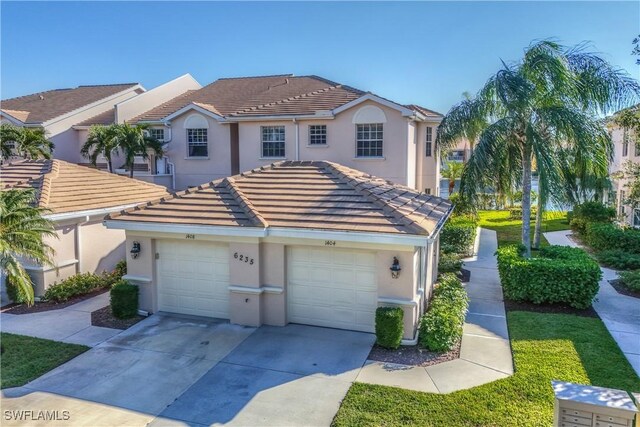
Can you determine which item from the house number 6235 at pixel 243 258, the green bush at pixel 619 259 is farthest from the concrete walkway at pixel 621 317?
the house number 6235 at pixel 243 258

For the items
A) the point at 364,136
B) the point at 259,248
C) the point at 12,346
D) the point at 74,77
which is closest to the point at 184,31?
the point at 364,136

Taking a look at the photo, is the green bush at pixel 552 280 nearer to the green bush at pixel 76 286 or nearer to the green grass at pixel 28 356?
the green grass at pixel 28 356

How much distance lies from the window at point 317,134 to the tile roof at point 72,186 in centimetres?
705

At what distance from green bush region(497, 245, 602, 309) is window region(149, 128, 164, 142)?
18302 mm

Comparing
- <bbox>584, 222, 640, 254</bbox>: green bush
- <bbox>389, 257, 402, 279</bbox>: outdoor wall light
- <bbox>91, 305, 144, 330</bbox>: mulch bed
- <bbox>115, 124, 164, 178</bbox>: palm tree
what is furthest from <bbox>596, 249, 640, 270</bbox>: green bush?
<bbox>115, 124, 164, 178</bbox>: palm tree

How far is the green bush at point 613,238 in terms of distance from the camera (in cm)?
1816

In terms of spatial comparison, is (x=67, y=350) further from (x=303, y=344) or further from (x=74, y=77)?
(x=74, y=77)

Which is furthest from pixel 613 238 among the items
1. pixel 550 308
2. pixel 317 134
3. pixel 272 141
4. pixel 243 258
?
pixel 243 258

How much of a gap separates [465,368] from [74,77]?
34.7 metres

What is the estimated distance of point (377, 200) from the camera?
11258mm

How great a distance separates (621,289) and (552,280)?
12.3ft

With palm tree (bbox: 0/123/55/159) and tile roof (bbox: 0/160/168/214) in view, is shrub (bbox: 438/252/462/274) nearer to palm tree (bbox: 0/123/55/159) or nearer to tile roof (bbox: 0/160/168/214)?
tile roof (bbox: 0/160/168/214)

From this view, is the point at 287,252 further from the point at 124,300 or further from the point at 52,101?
the point at 52,101

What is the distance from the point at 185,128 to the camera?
23297mm
